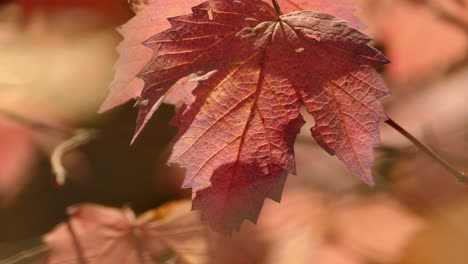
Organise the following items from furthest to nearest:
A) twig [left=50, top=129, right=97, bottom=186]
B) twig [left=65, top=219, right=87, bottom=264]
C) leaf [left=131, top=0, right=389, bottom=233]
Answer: twig [left=50, top=129, right=97, bottom=186], twig [left=65, top=219, right=87, bottom=264], leaf [left=131, top=0, right=389, bottom=233]

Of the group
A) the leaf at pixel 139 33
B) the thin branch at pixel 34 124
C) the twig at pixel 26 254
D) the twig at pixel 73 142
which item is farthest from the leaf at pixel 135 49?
the thin branch at pixel 34 124

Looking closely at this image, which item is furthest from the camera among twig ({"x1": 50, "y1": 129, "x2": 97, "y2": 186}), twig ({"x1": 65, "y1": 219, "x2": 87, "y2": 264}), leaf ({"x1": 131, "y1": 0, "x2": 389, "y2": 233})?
twig ({"x1": 50, "y1": 129, "x2": 97, "y2": 186})

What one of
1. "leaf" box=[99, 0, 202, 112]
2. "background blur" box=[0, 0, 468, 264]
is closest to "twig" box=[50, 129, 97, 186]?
"background blur" box=[0, 0, 468, 264]

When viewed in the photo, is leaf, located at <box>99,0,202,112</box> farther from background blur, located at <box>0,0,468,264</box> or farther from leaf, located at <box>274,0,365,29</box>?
background blur, located at <box>0,0,468,264</box>

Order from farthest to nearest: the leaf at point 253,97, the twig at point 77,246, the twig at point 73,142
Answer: the twig at point 73,142 < the twig at point 77,246 < the leaf at point 253,97

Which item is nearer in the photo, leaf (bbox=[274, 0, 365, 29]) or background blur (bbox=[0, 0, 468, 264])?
leaf (bbox=[274, 0, 365, 29])

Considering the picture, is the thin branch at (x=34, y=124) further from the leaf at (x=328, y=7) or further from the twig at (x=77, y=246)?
the leaf at (x=328, y=7)
